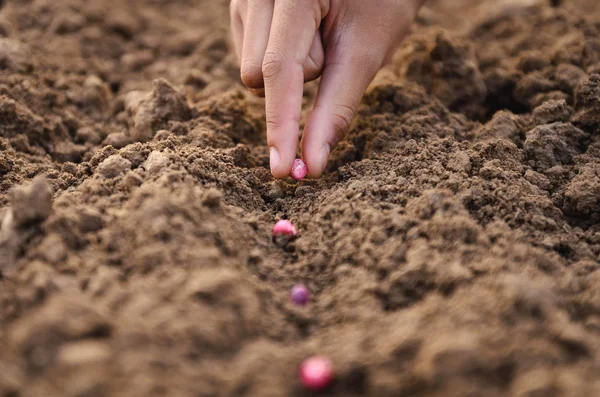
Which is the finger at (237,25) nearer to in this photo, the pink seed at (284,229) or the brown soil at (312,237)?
the brown soil at (312,237)

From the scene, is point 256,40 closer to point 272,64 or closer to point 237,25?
point 272,64

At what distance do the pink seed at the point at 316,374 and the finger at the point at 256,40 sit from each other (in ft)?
3.91

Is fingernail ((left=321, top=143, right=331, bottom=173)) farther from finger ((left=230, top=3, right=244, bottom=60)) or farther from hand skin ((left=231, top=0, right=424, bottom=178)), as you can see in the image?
finger ((left=230, top=3, right=244, bottom=60))

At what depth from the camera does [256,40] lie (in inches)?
81.3

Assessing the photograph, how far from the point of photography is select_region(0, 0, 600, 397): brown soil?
1173 mm

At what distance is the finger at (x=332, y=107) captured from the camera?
1973mm

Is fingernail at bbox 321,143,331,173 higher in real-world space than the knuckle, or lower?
lower

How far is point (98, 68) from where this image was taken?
291 centimetres

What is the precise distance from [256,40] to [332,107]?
1.25ft

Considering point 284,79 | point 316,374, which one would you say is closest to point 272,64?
point 284,79

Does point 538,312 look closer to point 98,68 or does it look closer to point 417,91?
point 417,91

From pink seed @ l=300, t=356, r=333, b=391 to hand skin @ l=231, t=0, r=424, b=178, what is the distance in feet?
2.81

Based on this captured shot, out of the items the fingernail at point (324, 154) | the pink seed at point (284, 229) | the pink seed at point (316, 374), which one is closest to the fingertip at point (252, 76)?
the fingernail at point (324, 154)

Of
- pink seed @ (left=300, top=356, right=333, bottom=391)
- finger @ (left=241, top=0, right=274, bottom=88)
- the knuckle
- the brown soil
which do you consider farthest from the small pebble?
finger @ (left=241, top=0, right=274, bottom=88)
